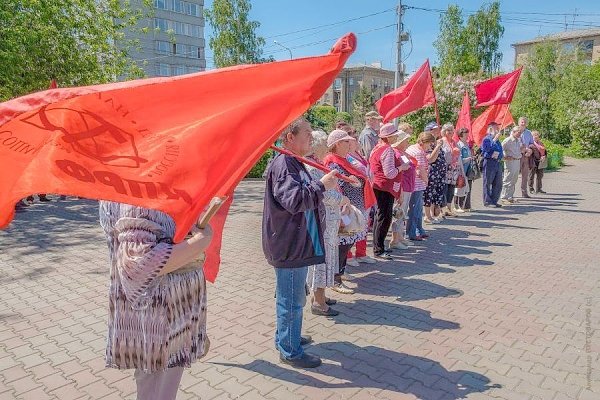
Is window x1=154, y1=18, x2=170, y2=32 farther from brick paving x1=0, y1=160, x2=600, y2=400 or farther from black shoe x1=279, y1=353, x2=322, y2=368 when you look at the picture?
black shoe x1=279, y1=353, x2=322, y2=368

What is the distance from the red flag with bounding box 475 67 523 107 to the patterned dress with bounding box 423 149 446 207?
10.2 ft

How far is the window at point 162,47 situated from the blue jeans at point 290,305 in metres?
68.2

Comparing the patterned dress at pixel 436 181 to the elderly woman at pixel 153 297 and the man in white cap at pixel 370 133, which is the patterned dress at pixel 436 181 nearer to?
the man in white cap at pixel 370 133

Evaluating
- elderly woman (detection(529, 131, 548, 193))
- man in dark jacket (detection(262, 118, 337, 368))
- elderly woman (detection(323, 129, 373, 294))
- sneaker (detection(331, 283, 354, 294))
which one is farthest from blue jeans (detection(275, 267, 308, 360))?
elderly woman (detection(529, 131, 548, 193))

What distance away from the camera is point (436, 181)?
360 inches

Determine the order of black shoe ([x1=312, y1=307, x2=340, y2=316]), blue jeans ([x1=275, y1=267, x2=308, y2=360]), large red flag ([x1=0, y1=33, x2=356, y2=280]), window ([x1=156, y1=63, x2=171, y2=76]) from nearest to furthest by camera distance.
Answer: large red flag ([x1=0, y1=33, x2=356, y2=280]) → blue jeans ([x1=275, y1=267, x2=308, y2=360]) → black shoe ([x1=312, y1=307, x2=340, y2=316]) → window ([x1=156, y1=63, x2=171, y2=76])

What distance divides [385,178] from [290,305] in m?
3.40

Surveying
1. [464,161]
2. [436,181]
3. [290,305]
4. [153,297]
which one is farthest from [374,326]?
[464,161]

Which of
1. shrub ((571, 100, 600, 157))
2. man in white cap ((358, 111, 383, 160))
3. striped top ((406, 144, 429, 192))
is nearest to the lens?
striped top ((406, 144, 429, 192))

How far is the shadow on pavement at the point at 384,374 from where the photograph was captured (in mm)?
3490

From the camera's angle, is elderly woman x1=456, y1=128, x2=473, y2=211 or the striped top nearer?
the striped top

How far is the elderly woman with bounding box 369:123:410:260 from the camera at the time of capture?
21.4 ft

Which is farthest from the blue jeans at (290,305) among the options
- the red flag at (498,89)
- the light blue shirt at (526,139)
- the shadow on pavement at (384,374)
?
the light blue shirt at (526,139)

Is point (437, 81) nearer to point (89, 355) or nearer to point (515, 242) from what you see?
point (515, 242)
